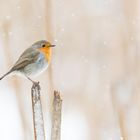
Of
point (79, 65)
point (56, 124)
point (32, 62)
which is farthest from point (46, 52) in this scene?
point (79, 65)

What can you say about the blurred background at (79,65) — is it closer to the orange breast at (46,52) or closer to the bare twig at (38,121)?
the orange breast at (46,52)

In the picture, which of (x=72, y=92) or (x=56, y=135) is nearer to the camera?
(x=56, y=135)

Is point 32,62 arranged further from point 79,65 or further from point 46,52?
point 79,65

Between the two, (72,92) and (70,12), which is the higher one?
(70,12)

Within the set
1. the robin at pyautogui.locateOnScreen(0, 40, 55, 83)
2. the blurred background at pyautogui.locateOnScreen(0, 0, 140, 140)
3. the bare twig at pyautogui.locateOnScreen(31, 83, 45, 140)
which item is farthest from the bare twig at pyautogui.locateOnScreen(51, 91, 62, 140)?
the blurred background at pyautogui.locateOnScreen(0, 0, 140, 140)

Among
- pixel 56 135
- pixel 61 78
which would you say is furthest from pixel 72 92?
pixel 56 135

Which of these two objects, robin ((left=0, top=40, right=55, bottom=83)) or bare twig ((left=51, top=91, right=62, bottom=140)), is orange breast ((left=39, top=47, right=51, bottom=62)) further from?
bare twig ((left=51, top=91, right=62, bottom=140))

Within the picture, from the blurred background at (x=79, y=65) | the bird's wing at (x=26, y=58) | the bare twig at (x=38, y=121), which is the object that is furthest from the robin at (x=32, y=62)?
the blurred background at (x=79, y=65)

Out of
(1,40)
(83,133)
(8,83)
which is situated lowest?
(83,133)

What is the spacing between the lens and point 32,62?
1.75 meters

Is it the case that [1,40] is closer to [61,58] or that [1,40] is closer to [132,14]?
[61,58]

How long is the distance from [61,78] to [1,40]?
1.90 feet

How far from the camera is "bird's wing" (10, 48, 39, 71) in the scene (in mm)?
1690

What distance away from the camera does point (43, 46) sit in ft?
6.19
